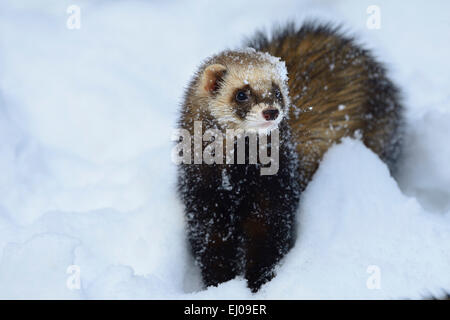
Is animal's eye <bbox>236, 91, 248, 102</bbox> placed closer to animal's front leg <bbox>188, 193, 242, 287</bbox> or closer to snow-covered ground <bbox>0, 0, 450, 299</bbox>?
animal's front leg <bbox>188, 193, 242, 287</bbox>

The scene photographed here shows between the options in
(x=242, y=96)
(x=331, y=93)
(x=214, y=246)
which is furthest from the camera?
(x=331, y=93)

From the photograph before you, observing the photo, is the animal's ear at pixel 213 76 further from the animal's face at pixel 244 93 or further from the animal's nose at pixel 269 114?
the animal's nose at pixel 269 114

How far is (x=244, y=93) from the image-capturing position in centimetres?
183

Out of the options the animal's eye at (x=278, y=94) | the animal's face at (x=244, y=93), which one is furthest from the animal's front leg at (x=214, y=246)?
the animal's eye at (x=278, y=94)

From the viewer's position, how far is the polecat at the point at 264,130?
6.12 feet

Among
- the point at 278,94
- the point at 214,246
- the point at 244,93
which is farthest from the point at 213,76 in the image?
the point at 214,246

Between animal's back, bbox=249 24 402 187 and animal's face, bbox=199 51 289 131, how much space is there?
51 cm

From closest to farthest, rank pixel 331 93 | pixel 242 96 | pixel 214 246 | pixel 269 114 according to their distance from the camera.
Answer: pixel 269 114, pixel 242 96, pixel 214 246, pixel 331 93

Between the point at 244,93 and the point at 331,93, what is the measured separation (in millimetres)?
879

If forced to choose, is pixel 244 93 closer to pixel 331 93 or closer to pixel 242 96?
pixel 242 96
